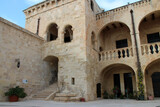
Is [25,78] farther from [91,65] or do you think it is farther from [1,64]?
[91,65]

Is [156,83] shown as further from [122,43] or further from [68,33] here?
[68,33]

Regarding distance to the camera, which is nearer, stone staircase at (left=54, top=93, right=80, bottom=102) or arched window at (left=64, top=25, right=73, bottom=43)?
stone staircase at (left=54, top=93, right=80, bottom=102)

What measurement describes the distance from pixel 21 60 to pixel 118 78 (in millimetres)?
8304

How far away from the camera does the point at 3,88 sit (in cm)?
843

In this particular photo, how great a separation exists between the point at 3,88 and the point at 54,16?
23.4 ft

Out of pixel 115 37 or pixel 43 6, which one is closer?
pixel 43 6

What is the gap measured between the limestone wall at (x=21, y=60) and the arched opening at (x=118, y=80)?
517 centimetres

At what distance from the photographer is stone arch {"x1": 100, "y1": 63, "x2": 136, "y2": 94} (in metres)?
12.0

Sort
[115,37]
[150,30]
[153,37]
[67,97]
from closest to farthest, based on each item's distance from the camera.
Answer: [67,97], [153,37], [150,30], [115,37]

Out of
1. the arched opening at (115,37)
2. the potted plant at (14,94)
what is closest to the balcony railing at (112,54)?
the arched opening at (115,37)

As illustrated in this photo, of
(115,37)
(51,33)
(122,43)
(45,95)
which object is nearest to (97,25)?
(115,37)

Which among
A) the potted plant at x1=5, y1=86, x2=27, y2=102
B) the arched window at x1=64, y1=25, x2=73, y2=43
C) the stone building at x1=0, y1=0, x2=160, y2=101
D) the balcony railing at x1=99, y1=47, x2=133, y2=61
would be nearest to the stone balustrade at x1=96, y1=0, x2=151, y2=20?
the stone building at x1=0, y1=0, x2=160, y2=101

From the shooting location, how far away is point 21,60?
32.7 ft

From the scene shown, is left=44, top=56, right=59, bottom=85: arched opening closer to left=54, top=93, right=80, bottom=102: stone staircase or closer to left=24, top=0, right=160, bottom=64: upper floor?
left=24, top=0, right=160, bottom=64: upper floor
